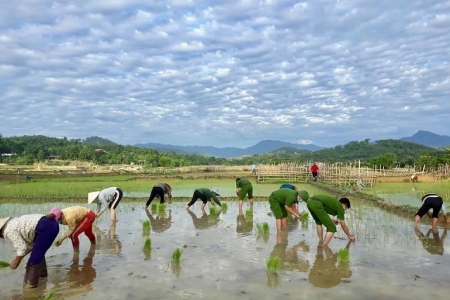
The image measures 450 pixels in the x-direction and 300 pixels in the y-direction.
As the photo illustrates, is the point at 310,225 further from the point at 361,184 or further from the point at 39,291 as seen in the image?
the point at 361,184

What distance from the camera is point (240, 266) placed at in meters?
6.45

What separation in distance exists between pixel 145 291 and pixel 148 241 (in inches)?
92.3

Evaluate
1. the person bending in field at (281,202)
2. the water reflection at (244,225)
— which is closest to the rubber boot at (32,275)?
the water reflection at (244,225)

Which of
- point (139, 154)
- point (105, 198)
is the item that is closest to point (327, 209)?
point (105, 198)

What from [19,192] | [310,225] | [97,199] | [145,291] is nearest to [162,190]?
[97,199]

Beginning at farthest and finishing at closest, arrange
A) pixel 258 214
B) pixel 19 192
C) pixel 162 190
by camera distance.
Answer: pixel 19 192 < pixel 162 190 < pixel 258 214

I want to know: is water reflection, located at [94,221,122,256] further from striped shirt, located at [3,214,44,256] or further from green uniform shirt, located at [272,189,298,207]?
green uniform shirt, located at [272,189,298,207]

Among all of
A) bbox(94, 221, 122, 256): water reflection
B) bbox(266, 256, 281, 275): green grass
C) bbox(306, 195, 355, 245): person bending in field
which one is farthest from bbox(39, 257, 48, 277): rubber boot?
bbox(306, 195, 355, 245): person bending in field

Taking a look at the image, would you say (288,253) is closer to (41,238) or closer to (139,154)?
(41,238)

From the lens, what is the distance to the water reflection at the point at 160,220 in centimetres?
1016

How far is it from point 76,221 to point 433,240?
731cm

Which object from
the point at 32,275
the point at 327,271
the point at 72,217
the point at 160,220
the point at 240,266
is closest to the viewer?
the point at 32,275

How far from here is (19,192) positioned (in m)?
19.9

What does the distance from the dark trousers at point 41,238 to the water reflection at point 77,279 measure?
505 millimetres
